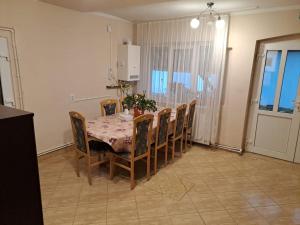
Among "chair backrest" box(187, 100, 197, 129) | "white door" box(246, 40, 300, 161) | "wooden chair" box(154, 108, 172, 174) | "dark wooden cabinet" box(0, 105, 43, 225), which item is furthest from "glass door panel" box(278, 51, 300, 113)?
"dark wooden cabinet" box(0, 105, 43, 225)

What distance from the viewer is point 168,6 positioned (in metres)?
3.44

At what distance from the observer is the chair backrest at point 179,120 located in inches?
135

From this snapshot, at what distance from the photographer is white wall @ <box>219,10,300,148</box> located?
329cm

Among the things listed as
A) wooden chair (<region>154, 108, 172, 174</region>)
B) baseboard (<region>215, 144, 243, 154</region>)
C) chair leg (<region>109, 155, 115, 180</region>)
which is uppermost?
wooden chair (<region>154, 108, 172, 174</region>)

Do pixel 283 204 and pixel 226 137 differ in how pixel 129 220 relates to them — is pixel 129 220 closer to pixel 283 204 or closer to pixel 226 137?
pixel 283 204

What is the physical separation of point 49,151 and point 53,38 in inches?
76.4

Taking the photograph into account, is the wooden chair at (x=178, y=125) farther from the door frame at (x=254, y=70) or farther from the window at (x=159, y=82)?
the door frame at (x=254, y=70)

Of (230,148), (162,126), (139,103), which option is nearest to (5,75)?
(139,103)

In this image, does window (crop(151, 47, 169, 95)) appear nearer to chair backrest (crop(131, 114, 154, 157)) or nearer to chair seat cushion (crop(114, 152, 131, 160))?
chair backrest (crop(131, 114, 154, 157))

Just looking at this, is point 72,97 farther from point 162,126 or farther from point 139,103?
point 162,126

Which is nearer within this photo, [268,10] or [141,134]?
[141,134]

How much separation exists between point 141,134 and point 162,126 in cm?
54

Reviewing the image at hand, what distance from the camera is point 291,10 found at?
3.19m

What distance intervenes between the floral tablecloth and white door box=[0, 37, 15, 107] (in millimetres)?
1183
